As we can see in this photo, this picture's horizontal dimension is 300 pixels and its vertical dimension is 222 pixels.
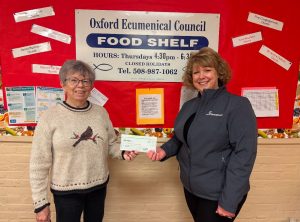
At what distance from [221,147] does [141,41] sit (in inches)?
38.3

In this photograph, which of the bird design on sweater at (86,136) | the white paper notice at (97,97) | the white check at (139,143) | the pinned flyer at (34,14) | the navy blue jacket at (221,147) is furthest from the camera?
the white paper notice at (97,97)

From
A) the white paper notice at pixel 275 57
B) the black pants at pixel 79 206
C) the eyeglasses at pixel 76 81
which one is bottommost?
the black pants at pixel 79 206

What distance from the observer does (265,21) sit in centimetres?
194

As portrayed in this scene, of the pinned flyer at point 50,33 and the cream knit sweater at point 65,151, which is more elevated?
the pinned flyer at point 50,33

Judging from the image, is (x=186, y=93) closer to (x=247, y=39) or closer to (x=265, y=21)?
(x=247, y=39)

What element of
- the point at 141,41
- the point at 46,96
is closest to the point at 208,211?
the point at 141,41

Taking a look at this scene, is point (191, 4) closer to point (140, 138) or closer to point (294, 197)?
point (140, 138)

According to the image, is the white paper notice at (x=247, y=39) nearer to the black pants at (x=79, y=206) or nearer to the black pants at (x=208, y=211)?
the black pants at (x=208, y=211)

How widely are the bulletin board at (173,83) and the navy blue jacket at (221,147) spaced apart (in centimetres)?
56

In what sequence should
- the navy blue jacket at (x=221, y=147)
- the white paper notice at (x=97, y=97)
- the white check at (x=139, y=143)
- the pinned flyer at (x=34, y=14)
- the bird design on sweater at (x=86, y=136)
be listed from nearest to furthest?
the navy blue jacket at (x=221, y=147)
the bird design on sweater at (x=86, y=136)
the white check at (x=139, y=143)
the pinned flyer at (x=34, y=14)
the white paper notice at (x=97, y=97)

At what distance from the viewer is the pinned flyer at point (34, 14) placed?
185 cm

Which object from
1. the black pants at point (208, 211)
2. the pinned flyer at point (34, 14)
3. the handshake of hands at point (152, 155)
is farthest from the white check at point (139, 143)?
the pinned flyer at point (34, 14)

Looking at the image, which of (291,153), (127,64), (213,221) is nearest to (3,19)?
(127,64)

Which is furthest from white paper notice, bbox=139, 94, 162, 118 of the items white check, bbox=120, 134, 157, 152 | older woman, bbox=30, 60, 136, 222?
older woman, bbox=30, 60, 136, 222
